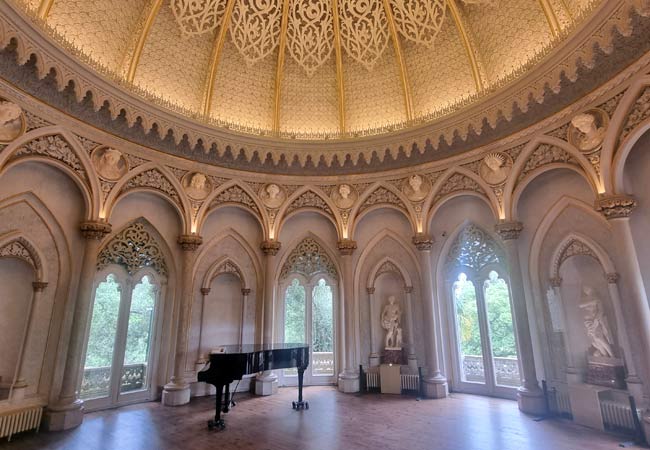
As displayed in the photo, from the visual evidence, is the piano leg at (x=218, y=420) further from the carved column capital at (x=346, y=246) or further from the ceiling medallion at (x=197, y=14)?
the ceiling medallion at (x=197, y=14)

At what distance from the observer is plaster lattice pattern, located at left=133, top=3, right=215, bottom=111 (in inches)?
386

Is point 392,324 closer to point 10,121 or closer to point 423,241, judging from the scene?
point 423,241

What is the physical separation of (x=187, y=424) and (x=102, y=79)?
7583 mm

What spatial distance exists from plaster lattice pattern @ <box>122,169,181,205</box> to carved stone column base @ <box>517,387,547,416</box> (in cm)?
982

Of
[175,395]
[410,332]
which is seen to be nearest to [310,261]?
[410,332]

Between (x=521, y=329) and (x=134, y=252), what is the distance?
987 centimetres

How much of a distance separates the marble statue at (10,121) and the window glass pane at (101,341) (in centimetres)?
385

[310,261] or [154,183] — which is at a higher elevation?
[154,183]

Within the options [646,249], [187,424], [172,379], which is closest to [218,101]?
[172,379]

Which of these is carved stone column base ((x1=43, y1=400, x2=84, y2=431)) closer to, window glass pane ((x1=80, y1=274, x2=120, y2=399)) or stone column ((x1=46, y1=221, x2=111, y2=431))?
stone column ((x1=46, y1=221, x2=111, y2=431))

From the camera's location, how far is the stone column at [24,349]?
7288 mm

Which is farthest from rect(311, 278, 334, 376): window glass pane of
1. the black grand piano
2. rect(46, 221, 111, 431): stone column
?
rect(46, 221, 111, 431): stone column

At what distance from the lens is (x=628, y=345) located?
23.6ft

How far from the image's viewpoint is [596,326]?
7.66 meters
